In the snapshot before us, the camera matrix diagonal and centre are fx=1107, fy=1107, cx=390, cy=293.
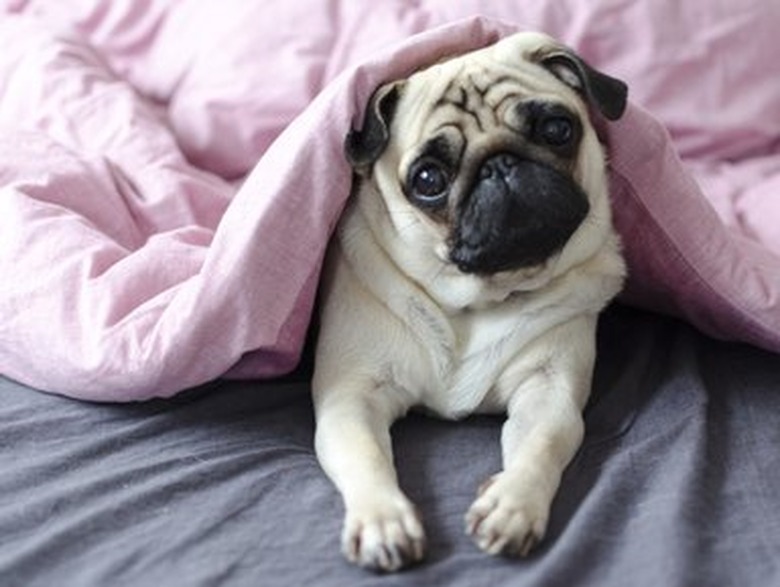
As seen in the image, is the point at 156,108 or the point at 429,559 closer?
the point at 429,559

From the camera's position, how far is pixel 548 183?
49.0 inches

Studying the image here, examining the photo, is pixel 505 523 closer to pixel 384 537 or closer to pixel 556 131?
pixel 384 537

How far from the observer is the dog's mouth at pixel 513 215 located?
1.23 metres

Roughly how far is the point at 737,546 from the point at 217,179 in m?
1.08

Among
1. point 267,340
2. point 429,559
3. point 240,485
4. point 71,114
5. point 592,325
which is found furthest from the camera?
point 71,114

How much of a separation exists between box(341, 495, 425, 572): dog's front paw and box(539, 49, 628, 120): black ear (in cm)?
53

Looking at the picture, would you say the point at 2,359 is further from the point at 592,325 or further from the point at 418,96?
the point at 592,325

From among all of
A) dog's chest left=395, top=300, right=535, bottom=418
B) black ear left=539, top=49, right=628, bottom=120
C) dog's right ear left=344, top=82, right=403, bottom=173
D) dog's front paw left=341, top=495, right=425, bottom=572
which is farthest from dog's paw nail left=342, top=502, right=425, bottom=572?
black ear left=539, top=49, right=628, bottom=120

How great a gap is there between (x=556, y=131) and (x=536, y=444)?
0.37 m

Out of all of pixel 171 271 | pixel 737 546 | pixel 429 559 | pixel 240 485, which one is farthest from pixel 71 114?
pixel 737 546

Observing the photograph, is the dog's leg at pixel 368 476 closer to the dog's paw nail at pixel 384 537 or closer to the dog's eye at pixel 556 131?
the dog's paw nail at pixel 384 537

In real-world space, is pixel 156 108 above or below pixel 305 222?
below

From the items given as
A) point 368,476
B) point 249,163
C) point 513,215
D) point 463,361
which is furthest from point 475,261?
point 249,163

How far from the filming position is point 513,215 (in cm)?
123
